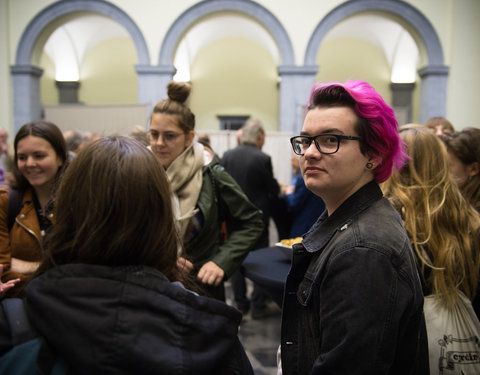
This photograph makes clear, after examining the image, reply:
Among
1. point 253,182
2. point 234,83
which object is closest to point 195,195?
point 253,182

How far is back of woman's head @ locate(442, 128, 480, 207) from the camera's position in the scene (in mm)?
2261

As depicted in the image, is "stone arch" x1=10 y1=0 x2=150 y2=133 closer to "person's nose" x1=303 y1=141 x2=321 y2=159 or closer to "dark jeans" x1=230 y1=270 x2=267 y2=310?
"dark jeans" x1=230 y1=270 x2=267 y2=310

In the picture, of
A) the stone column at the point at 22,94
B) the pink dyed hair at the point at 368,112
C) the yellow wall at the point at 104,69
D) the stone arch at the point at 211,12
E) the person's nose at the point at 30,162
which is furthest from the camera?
A: the yellow wall at the point at 104,69

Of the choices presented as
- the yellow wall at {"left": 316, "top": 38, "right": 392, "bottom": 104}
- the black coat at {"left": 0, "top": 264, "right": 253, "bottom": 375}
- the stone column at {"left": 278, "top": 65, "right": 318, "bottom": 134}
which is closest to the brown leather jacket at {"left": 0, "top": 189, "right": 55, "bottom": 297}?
the black coat at {"left": 0, "top": 264, "right": 253, "bottom": 375}

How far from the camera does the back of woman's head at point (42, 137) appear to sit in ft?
6.98

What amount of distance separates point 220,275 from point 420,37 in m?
10.3

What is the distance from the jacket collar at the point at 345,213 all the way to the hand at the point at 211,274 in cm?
92

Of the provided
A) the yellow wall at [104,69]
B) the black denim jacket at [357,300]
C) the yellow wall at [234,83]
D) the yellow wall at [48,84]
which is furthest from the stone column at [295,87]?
the yellow wall at [48,84]

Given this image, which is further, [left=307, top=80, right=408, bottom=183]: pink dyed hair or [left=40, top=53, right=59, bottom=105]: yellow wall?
[left=40, top=53, right=59, bottom=105]: yellow wall

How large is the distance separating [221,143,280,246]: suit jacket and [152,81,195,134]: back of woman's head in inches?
85.9

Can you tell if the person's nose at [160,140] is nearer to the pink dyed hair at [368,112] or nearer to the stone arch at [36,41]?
the pink dyed hair at [368,112]

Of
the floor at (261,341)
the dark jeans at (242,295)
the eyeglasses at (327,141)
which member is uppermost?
the eyeglasses at (327,141)

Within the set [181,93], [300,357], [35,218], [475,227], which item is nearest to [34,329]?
[300,357]

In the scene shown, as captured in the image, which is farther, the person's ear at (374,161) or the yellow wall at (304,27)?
the yellow wall at (304,27)
